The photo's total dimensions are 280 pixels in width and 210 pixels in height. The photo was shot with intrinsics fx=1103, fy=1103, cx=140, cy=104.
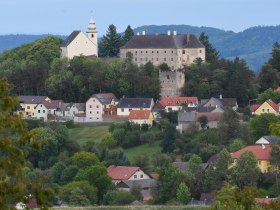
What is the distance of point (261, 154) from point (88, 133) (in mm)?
11233

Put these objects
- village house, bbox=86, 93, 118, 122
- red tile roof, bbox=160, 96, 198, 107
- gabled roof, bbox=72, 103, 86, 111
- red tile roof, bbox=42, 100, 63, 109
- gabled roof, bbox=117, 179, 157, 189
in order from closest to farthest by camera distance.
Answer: gabled roof, bbox=117, 179, 157, 189 → red tile roof, bbox=160, 96, 198, 107 → village house, bbox=86, 93, 118, 122 → gabled roof, bbox=72, 103, 86, 111 → red tile roof, bbox=42, 100, 63, 109

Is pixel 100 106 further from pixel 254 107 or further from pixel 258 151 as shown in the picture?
Answer: pixel 258 151

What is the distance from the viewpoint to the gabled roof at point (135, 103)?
4962cm

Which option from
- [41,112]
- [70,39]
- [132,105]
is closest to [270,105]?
[132,105]

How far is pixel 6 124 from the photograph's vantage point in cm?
1040

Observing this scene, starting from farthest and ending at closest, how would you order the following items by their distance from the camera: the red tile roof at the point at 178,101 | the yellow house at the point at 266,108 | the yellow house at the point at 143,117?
the red tile roof at the point at 178,101 < the yellow house at the point at 143,117 < the yellow house at the point at 266,108

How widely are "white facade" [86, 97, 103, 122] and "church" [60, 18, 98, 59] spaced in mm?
3978

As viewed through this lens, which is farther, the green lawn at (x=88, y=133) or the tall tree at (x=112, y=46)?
the tall tree at (x=112, y=46)

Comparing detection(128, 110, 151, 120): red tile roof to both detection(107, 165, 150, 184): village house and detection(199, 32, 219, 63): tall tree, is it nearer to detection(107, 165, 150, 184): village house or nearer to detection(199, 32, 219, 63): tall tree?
detection(199, 32, 219, 63): tall tree

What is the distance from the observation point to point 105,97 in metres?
50.6

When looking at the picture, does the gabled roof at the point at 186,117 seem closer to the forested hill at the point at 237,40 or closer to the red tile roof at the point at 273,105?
the red tile roof at the point at 273,105

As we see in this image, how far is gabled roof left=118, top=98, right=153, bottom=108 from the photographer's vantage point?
163 feet

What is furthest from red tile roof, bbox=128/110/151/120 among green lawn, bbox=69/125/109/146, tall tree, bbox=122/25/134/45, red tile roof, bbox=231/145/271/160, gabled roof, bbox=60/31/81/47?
tall tree, bbox=122/25/134/45

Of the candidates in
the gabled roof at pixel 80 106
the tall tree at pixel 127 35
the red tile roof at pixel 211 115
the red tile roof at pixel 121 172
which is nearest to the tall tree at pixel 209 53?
the tall tree at pixel 127 35
